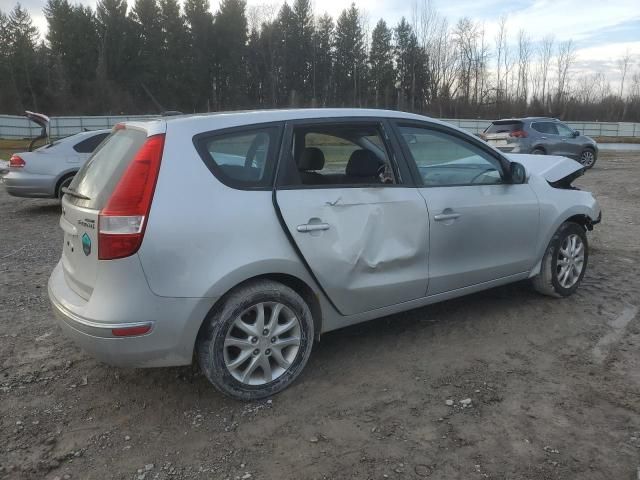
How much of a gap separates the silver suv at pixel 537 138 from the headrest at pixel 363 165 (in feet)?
45.6

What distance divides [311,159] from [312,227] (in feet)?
2.30

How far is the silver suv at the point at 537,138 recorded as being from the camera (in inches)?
664

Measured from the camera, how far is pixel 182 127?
10.0 ft

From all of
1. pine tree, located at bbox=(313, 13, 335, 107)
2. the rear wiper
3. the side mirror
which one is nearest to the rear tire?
the side mirror

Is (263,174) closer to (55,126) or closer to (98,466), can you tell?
(98,466)

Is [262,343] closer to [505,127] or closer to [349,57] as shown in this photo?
[505,127]

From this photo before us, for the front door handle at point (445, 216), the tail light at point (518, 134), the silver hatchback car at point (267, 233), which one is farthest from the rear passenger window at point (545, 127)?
the front door handle at point (445, 216)

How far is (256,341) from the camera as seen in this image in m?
3.18

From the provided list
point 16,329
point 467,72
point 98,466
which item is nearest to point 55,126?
point 16,329

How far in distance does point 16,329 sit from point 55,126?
30998mm

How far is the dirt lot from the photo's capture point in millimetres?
2672

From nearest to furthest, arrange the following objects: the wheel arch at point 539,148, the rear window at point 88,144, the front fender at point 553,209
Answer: the front fender at point 553,209 → the rear window at point 88,144 → the wheel arch at point 539,148

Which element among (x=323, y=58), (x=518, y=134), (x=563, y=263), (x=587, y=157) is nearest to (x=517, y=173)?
(x=563, y=263)

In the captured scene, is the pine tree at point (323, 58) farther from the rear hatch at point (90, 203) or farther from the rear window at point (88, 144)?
the rear hatch at point (90, 203)
